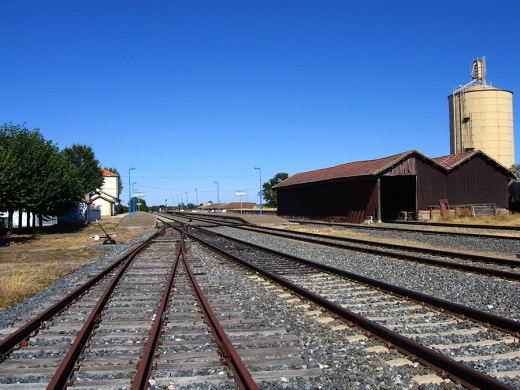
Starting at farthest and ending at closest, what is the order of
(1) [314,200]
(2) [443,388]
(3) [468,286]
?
1. (1) [314,200]
2. (3) [468,286]
3. (2) [443,388]

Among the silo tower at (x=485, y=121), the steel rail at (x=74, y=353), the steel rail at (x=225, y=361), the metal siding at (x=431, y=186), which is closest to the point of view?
the steel rail at (x=225, y=361)

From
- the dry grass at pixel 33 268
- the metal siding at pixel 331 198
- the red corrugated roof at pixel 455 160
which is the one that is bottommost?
the dry grass at pixel 33 268

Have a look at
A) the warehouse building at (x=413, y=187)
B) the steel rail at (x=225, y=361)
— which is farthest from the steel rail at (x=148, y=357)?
the warehouse building at (x=413, y=187)

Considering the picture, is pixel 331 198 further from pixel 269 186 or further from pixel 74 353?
pixel 269 186

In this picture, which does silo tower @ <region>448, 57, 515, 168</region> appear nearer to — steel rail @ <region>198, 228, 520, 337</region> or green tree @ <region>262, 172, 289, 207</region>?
steel rail @ <region>198, 228, 520, 337</region>

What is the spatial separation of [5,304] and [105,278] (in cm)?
298

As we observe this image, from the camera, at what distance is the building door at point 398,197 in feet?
140

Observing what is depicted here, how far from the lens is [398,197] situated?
46375 mm

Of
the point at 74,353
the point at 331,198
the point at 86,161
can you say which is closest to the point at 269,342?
the point at 74,353

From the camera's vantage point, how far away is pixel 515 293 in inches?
353

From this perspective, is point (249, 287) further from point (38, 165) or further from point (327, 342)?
point (38, 165)

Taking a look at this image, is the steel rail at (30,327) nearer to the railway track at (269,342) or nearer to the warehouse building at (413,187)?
the railway track at (269,342)

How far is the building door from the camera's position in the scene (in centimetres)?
4256

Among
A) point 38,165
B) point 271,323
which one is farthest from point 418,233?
point 38,165
